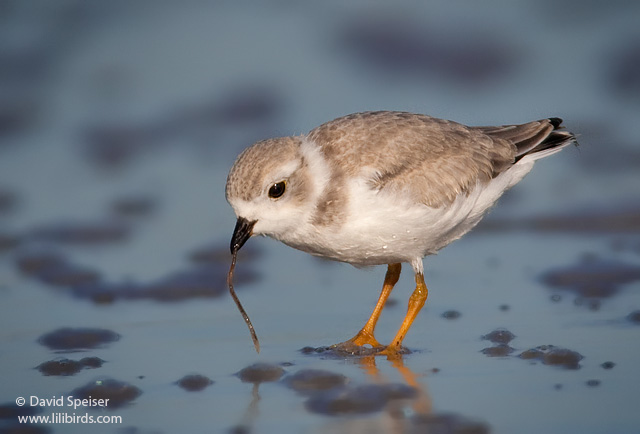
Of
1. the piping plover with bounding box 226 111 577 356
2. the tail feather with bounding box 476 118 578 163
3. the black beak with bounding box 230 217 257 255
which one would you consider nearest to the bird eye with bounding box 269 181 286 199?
the piping plover with bounding box 226 111 577 356

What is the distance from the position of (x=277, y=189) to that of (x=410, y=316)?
4.58 feet

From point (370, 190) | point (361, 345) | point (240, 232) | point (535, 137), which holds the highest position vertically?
point (535, 137)

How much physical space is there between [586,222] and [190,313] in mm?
4100

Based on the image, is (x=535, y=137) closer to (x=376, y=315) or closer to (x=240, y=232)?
(x=376, y=315)

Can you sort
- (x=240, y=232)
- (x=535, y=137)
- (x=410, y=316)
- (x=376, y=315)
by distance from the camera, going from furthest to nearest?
1. (x=535, y=137)
2. (x=376, y=315)
3. (x=410, y=316)
4. (x=240, y=232)

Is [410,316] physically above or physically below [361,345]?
above

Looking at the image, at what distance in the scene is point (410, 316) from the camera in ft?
23.1

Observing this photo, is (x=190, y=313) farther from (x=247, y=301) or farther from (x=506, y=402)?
(x=506, y=402)

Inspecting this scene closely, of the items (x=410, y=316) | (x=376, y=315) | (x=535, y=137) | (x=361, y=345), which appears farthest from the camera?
(x=535, y=137)

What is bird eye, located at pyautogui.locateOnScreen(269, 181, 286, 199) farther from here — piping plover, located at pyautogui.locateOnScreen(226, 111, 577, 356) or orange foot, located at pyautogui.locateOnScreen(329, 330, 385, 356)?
orange foot, located at pyautogui.locateOnScreen(329, 330, 385, 356)

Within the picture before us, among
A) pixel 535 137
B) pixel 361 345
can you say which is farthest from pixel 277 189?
pixel 535 137

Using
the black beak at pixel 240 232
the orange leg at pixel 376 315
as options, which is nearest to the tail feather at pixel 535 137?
the orange leg at pixel 376 315

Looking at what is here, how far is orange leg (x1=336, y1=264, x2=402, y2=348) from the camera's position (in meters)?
6.92

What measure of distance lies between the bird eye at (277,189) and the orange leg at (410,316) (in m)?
1.30
